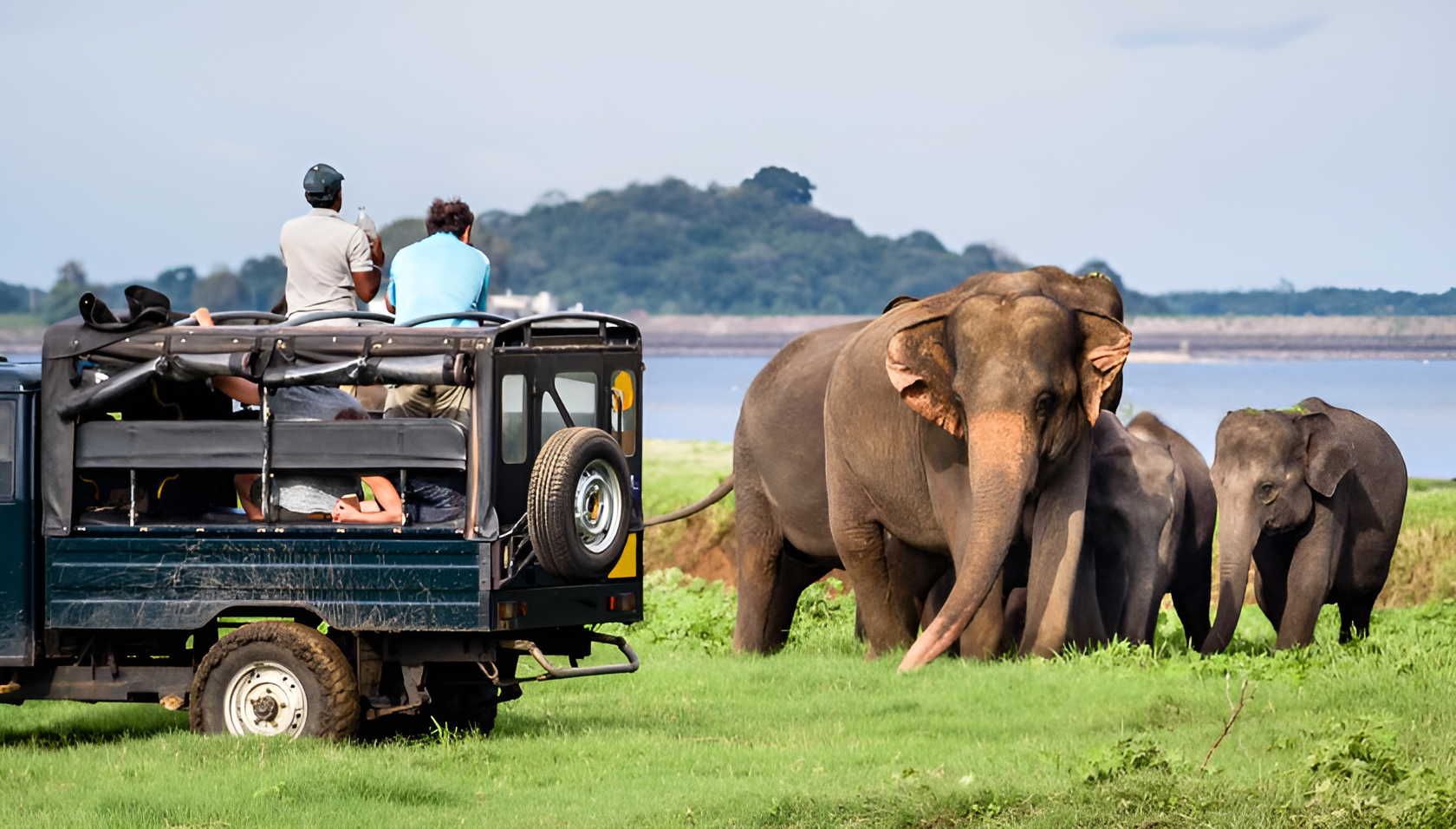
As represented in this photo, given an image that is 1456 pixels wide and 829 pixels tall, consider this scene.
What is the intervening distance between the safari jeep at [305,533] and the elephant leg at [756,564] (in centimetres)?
563

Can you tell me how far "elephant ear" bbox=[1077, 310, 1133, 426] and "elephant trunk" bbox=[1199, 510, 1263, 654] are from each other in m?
3.93

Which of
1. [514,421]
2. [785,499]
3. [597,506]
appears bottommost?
[785,499]

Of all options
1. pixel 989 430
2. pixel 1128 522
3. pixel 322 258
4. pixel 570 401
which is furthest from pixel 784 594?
pixel 322 258

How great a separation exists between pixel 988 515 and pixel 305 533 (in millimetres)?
4537

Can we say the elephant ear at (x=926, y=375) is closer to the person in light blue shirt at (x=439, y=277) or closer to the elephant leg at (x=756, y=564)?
the person in light blue shirt at (x=439, y=277)

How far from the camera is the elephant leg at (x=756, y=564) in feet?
58.1

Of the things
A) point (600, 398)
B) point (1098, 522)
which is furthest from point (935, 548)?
point (600, 398)

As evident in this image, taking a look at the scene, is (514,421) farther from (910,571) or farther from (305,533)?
(910,571)

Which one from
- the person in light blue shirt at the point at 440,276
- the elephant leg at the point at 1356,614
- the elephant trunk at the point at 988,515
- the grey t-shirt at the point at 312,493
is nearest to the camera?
the grey t-shirt at the point at 312,493

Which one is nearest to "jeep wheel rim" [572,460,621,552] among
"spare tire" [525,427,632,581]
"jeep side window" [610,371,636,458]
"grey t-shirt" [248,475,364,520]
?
"spare tire" [525,427,632,581]

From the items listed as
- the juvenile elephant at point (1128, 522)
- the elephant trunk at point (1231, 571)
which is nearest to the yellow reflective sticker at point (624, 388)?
the juvenile elephant at point (1128, 522)

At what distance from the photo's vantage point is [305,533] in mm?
11344

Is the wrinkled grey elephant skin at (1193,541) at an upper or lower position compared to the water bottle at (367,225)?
lower

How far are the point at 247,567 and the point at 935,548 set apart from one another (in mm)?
5673
